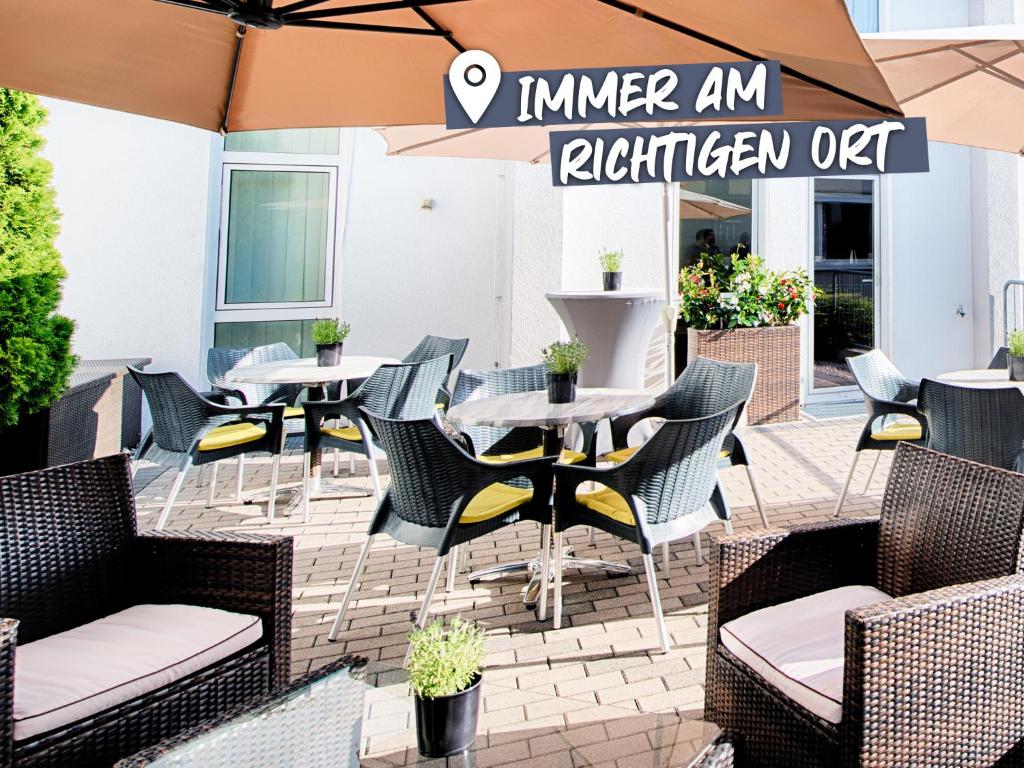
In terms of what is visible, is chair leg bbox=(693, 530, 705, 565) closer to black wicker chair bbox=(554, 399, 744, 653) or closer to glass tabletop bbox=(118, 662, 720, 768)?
black wicker chair bbox=(554, 399, 744, 653)

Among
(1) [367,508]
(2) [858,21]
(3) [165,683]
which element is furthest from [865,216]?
(3) [165,683]

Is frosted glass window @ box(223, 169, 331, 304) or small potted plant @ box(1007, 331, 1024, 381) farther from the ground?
frosted glass window @ box(223, 169, 331, 304)

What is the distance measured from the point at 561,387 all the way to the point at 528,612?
102cm

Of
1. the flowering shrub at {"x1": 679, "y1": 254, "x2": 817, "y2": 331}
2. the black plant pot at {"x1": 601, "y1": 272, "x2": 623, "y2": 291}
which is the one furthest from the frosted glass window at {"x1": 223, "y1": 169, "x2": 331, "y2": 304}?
the flowering shrub at {"x1": 679, "y1": 254, "x2": 817, "y2": 331}

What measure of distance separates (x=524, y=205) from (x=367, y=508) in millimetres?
3101

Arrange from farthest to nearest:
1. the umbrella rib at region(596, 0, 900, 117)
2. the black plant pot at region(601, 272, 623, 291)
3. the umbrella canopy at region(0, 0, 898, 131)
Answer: the black plant pot at region(601, 272, 623, 291)
the umbrella rib at region(596, 0, 900, 117)
the umbrella canopy at region(0, 0, 898, 131)

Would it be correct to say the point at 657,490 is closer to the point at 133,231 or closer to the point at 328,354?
the point at 328,354

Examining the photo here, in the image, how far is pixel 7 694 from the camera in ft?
5.24

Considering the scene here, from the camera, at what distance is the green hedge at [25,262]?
3217mm

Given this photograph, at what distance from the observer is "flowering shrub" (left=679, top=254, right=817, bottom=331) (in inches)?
285

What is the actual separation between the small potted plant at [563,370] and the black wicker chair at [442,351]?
2.09 meters

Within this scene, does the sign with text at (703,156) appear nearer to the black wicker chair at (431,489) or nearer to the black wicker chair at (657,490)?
the black wicker chair at (657,490)

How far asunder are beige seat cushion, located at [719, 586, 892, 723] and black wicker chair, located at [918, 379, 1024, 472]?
1.88 m

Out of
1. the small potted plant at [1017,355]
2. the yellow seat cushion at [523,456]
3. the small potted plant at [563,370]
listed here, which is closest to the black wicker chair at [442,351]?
the yellow seat cushion at [523,456]
